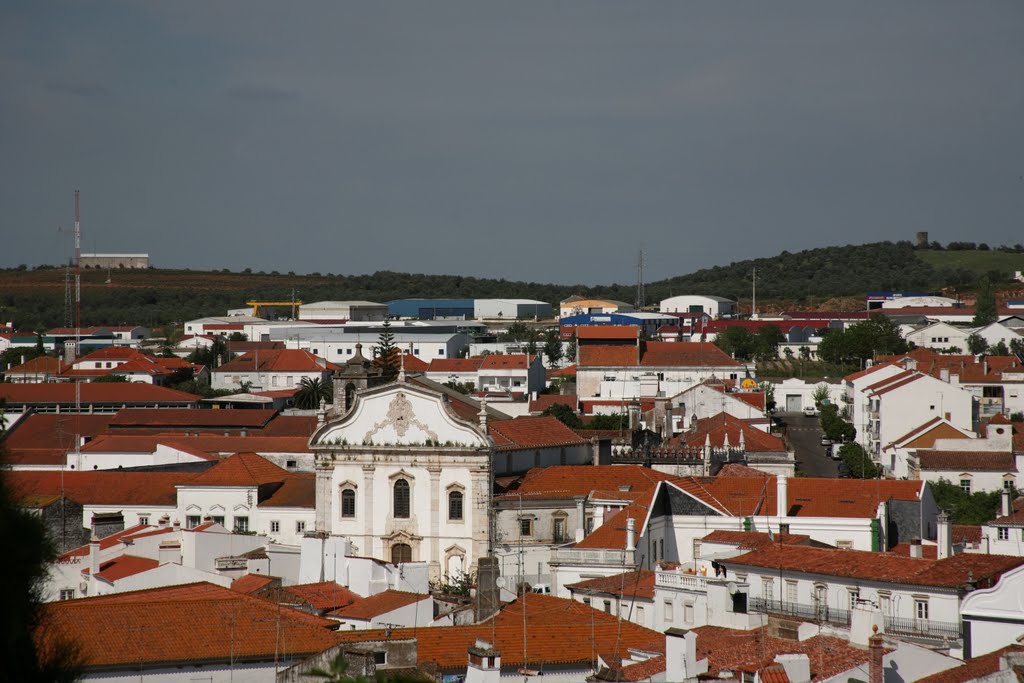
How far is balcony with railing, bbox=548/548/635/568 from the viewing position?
40.0 meters

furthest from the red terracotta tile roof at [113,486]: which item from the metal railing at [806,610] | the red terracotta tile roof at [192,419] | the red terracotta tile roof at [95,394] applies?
the red terracotta tile roof at [95,394]

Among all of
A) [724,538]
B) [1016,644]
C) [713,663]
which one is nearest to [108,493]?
[724,538]

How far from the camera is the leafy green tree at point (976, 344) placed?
119 meters

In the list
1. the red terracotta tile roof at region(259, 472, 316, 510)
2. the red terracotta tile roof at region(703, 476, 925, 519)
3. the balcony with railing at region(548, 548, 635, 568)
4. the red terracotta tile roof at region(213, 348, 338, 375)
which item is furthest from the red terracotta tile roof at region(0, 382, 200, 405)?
the balcony with railing at region(548, 548, 635, 568)

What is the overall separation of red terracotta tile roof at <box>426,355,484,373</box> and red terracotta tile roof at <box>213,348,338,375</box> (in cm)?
981

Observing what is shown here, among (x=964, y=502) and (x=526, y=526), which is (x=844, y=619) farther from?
(x=964, y=502)

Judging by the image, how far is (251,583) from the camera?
37594mm

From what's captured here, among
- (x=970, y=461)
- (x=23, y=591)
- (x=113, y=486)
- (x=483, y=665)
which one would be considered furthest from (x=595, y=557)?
(x=23, y=591)

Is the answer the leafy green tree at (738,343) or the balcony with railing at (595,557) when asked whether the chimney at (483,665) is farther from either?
the leafy green tree at (738,343)

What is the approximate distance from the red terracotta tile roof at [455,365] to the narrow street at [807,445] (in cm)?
2800

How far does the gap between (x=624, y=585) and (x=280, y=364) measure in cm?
9652

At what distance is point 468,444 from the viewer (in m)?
47.6

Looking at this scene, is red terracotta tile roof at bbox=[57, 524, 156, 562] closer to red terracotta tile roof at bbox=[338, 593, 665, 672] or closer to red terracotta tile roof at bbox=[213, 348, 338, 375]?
red terracotta tile roof at bbox=[338, 593, 665, 672]

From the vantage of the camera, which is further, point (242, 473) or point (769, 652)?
point (242, 473)
